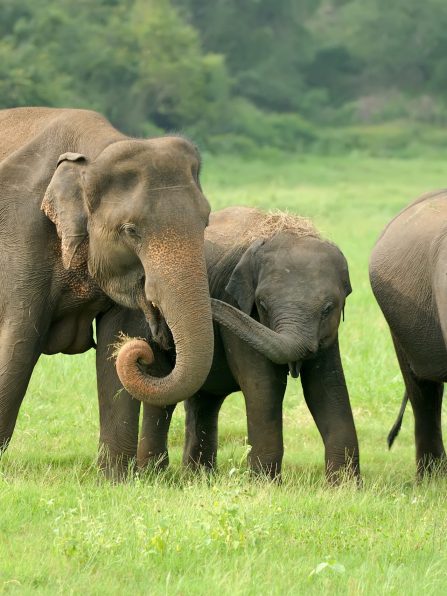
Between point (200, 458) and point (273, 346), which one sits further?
point (200, 458)

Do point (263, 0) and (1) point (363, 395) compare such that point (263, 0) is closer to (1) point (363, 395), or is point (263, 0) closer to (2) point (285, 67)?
(2) point (285, 67)

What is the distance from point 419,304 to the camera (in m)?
8.02

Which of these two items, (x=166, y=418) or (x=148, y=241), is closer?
(x=148, y=241)

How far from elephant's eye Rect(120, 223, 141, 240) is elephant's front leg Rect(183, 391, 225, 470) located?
76.7 inches

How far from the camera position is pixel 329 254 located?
24.1 feet

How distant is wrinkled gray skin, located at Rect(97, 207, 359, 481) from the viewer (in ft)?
23.5

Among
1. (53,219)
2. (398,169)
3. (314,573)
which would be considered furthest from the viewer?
(398,169)

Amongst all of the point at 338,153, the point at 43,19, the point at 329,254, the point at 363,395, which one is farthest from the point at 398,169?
the point at 329,254


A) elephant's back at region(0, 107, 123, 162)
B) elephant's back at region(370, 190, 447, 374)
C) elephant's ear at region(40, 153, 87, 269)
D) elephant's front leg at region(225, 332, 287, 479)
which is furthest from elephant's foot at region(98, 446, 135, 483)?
elephant's back at region(370, 190, 447, 374)

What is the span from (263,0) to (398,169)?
3596cm

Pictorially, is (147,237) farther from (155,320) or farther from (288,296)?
(288,296)

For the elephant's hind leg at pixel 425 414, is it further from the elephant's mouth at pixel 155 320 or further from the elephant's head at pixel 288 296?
the elephant's mouth at pixel 155 320

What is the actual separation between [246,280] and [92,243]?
114cm

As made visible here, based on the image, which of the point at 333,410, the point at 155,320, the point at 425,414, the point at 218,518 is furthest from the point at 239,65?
the point at 218,518
